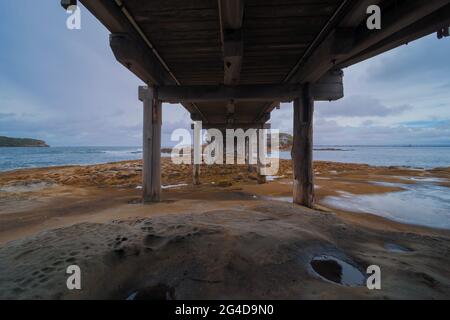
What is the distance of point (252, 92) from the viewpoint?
6180 millimetres

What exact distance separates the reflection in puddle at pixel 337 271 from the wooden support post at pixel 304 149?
340 cm

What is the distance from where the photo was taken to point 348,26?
11.9ft

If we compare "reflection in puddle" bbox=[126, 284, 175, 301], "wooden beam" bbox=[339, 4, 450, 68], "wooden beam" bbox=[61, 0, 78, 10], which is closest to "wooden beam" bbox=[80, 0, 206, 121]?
"wooden beam" bbox=[61, 0, 78, 10]

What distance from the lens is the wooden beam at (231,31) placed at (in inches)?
112

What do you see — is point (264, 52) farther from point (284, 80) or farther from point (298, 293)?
point (298, 293)

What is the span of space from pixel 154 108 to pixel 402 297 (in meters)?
6.18

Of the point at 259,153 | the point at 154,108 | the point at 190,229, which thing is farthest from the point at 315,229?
the point at 259,153

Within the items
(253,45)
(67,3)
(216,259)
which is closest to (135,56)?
(67,3)

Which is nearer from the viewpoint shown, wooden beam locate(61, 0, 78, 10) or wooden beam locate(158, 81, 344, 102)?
wooden beam locate(61, 0, 78, 10)

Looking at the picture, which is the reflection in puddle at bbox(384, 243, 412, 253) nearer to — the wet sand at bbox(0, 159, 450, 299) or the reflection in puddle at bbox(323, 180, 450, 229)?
the wet sand at bbox(0, 159, 450, 299)

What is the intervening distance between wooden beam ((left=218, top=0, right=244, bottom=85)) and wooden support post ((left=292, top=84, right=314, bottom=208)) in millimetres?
2330

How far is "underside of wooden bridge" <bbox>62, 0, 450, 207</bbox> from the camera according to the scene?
3156 mm

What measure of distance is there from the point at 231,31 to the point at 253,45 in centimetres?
96
